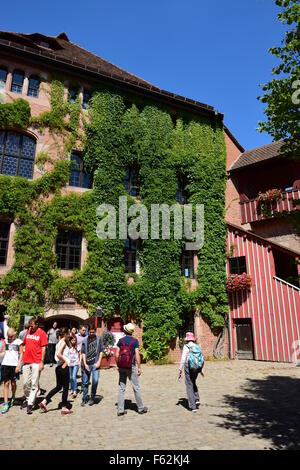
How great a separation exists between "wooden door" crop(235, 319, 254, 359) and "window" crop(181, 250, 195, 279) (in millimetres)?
3524

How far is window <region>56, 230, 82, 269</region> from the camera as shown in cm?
1536

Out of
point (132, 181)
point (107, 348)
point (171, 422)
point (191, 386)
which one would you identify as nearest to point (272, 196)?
point (132, 181)

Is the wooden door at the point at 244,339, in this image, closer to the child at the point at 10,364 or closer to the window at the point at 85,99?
the child at the point at 10,364

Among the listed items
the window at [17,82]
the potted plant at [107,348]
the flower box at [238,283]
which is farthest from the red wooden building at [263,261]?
the window at [17,82]

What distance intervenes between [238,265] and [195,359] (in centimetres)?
1191

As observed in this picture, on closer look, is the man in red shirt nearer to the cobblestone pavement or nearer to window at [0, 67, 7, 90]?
the cobblestone pavement

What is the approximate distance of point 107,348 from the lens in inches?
554

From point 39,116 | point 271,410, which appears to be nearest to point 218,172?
point 39,116

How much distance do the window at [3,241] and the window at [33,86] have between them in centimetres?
660

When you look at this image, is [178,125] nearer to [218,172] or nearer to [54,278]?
[218,172]

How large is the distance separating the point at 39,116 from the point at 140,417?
46.0 feet

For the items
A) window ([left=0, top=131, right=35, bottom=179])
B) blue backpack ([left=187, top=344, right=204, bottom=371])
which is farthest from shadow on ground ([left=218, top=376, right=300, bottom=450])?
window ([left=0, top=131, right=35, bottom=179])

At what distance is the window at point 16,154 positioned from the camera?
15.2 m

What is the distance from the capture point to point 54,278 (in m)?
14.6
